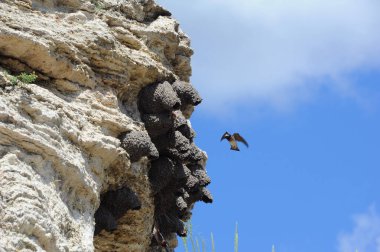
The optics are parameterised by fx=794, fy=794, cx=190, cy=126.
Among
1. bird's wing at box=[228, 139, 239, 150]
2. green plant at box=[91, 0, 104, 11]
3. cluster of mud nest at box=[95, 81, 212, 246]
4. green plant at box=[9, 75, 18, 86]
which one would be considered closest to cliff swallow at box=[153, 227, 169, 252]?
cluster of mud nest at box=[95, 81, 212, 246]

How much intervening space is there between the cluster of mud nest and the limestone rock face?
0.6 inches

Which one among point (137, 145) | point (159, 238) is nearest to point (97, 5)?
point (137, 145)

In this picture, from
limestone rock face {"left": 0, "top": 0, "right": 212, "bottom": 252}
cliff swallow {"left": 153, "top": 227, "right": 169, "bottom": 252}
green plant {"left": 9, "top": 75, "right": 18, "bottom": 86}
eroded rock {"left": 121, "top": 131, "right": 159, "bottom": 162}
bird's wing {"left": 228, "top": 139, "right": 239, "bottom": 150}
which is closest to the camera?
limestone rock face {"left": 0, "top": 0, "right": 212, "bottom": 252}

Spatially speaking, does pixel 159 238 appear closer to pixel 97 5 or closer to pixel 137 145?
pixel 137 145

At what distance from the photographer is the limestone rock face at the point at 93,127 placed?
723 centimetres

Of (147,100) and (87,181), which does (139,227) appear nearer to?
(147,100)

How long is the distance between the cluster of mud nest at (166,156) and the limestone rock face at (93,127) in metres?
0.02

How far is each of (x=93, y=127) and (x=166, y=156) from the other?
6.24ft

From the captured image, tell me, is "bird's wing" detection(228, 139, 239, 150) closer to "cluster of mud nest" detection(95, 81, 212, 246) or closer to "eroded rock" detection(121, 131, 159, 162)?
"cluster of mud nest" detection(95, 81, 212, 246)

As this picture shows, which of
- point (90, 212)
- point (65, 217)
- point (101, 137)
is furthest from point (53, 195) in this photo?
point (101, 137)

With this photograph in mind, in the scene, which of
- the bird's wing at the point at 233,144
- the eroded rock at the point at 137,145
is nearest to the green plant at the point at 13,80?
the eroded rock at the point at 137,145

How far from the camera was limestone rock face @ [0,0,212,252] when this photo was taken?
23.7 ft

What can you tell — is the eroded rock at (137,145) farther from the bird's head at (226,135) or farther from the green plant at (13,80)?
the bird's head at (226,135)

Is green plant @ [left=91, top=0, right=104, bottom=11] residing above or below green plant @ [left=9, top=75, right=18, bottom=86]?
above
